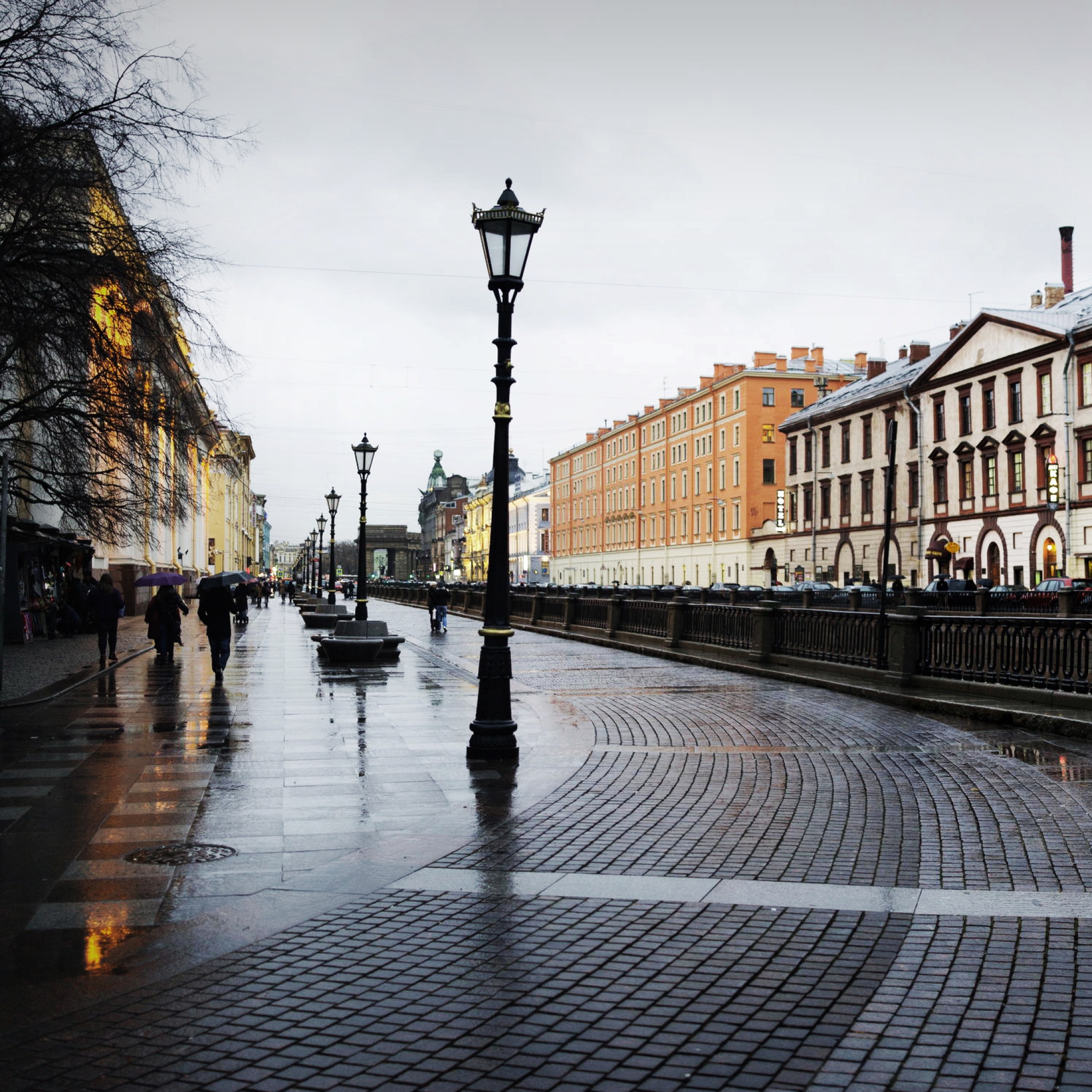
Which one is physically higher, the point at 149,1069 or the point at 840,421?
the point at 840,421

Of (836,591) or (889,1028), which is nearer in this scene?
(889,1028)

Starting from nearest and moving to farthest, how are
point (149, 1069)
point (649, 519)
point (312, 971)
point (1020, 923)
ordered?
point (149, 1069) → point (312, 971) → point (1020, 923) → point (649, 519)

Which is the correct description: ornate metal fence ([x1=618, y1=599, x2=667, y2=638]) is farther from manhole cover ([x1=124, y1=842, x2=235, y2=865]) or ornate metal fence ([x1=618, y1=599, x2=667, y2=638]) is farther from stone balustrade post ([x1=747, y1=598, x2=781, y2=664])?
manhole cover ([x1=124, y1=842, x2=235, y2=865])

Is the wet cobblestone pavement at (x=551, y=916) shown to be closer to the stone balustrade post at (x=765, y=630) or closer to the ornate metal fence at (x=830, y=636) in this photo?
the ornate metal fence at (x=830, y=636)

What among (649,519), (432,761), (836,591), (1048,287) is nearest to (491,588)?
(432,761)

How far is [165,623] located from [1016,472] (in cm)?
4262

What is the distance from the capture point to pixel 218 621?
18.3 meters

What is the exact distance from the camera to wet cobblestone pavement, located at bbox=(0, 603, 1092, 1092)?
4.09 meters

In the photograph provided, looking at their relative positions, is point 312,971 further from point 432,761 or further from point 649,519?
point 649,519

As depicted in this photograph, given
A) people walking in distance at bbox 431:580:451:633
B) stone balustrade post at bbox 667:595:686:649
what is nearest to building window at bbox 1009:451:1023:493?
people walking in distance at bbox 431:580:451:633

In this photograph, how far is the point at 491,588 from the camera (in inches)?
440

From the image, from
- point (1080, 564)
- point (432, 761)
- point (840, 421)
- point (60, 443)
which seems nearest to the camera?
point (432, 761)

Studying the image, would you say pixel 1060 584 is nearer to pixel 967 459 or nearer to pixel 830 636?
pixel 967 459

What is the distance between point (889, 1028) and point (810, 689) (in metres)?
13.8
